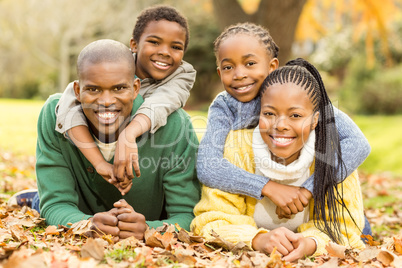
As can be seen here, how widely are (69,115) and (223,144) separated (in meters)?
1.16

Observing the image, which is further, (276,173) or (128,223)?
(276,173)

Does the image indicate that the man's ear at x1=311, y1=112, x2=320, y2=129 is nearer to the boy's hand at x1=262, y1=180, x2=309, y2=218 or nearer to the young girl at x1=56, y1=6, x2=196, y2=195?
the boy's hand at x1=262, y1=180, x2=309, y2=218

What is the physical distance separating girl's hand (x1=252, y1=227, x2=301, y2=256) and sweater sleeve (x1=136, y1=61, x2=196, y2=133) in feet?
3.63

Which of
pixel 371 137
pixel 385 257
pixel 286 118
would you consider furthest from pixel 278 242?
pixel 371 137

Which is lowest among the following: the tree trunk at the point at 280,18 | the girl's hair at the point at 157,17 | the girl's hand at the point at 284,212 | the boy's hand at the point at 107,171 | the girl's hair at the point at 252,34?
the girl's hand at the point at 284,212

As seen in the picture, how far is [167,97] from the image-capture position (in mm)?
3361

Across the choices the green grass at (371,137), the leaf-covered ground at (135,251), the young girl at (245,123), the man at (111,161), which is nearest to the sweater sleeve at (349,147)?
the young girl at (245,123)

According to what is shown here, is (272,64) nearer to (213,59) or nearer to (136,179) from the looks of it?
(136,179)

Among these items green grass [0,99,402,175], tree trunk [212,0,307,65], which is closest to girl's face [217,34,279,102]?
tree trunk [212,0,307,65]

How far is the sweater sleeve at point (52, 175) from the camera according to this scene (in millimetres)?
3242

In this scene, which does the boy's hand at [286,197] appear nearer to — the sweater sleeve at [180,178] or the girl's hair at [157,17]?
the sweater sleeve at [180,178]

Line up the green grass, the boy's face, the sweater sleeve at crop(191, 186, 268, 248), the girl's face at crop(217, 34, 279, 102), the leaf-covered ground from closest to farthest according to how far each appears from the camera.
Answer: the leaf-covered ground → the sweater sleeve at crop(191, 186, 268, 248) → the girl's face at crop(217, 34, 279, 102) → the boy's face → the green grass

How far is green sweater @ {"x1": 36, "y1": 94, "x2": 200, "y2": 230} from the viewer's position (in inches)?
129

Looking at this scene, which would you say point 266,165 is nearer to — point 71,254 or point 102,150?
point 102,150
